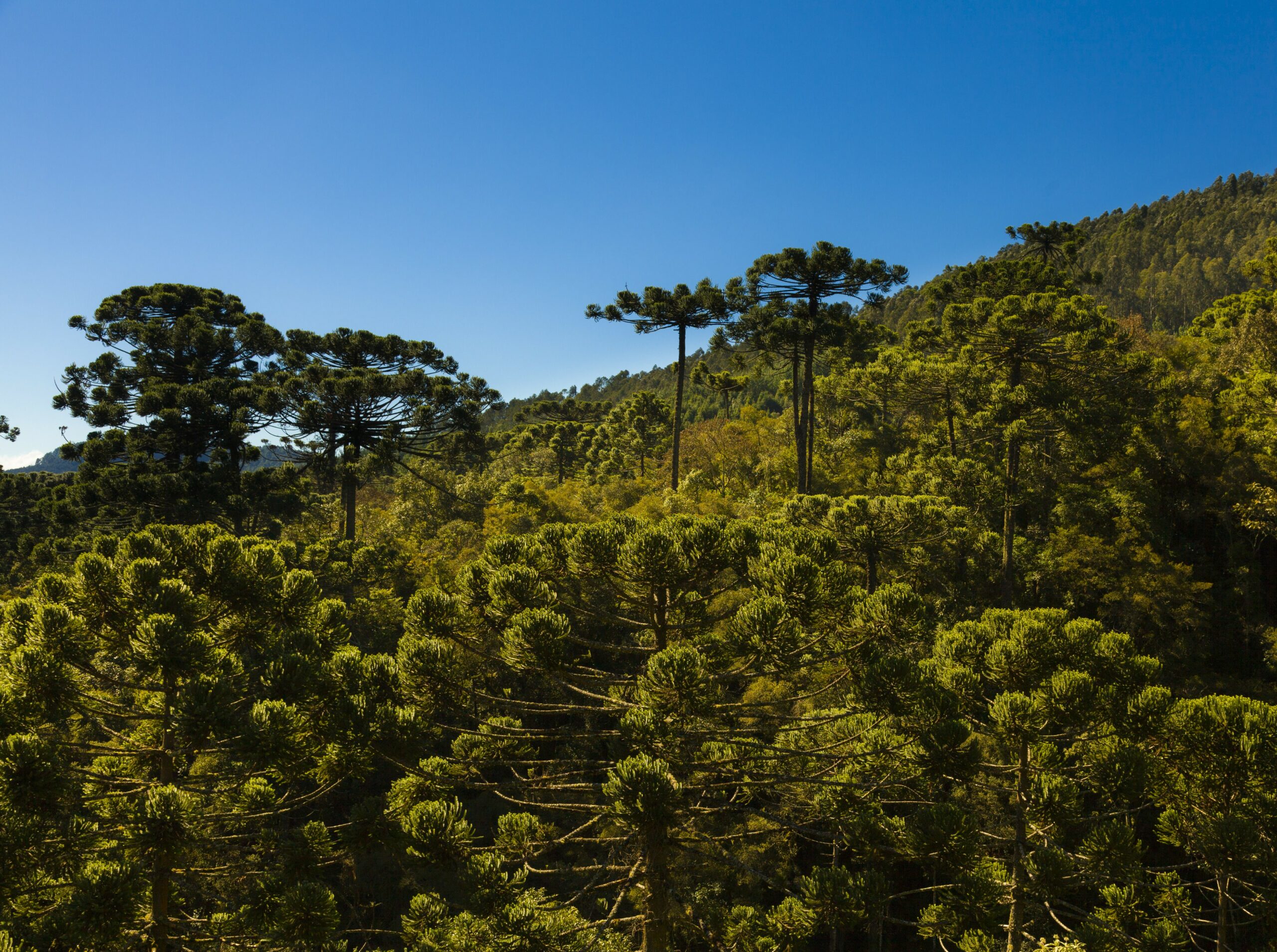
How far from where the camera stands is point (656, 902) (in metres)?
6.24

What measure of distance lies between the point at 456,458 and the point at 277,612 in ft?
49.1

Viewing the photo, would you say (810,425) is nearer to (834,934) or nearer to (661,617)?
(834,934)

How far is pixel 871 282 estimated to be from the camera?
22.9 metres

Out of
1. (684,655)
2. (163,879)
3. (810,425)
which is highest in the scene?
(810,425)

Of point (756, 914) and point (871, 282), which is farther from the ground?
point (871, 282)

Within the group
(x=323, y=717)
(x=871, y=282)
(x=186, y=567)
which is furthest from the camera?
(x=871, y=282)

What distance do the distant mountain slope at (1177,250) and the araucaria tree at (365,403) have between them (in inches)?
2164

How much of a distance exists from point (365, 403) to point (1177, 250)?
109 metres

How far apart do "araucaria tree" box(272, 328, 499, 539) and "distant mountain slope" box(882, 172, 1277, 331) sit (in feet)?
180

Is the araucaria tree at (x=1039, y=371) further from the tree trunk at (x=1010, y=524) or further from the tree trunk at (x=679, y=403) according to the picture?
the tree trunk at (x=679, y=403)

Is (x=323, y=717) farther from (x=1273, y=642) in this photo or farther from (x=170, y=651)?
(x=1273, y=642)

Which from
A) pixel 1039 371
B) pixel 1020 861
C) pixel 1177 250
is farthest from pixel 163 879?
pixel 1177 250

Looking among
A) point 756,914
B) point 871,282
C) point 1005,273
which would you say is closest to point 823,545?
point 756,914

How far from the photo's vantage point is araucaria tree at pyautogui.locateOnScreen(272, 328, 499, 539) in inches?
778
